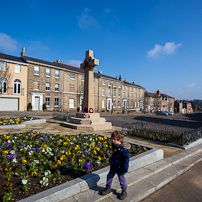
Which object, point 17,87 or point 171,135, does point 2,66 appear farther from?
point 171,135

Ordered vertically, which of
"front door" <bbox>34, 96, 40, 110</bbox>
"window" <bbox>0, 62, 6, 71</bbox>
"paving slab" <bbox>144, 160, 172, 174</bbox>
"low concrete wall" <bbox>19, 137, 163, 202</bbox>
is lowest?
"paving slab" <bbox>144, 160, 172, 174</bbox>

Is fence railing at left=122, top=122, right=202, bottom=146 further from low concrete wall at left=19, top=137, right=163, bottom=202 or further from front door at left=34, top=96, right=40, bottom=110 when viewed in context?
front door at left=34, top=96, right=40, bottom=110

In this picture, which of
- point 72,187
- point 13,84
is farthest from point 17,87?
point 72,187

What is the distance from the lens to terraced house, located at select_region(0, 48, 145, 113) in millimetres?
27630

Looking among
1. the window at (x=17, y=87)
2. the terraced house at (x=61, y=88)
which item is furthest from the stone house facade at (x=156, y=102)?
the window at (x=17, y=87)

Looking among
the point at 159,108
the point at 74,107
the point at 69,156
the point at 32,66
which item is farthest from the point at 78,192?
the point at 159,108

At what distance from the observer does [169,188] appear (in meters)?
3.59

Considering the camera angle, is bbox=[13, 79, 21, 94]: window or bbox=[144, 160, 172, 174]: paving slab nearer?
bbox=[144, 160, 172, 174]: paving slab

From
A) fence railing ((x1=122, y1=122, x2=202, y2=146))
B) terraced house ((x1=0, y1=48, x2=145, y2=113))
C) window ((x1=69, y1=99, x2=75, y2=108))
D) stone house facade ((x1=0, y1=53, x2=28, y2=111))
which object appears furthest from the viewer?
window ((x1=69, y1=99, x2=75, y2=108))

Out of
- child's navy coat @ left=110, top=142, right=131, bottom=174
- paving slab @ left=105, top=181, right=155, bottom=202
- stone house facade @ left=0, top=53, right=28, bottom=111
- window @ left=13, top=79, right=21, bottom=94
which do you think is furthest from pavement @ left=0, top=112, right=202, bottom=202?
window @ left=13, top=79, right=21, bottom=94

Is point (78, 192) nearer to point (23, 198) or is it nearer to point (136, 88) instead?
point (23, 198)

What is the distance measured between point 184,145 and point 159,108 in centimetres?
6788

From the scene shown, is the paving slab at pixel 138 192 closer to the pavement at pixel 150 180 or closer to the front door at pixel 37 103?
the pavement at pixel 150 180

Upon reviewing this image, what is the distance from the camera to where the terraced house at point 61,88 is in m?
27.6
